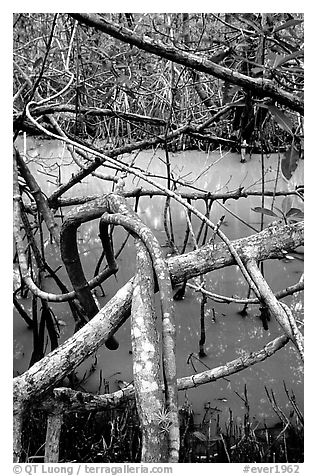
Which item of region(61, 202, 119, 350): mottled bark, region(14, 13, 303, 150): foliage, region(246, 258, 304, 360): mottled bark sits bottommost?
region(246, 258, 304, 360): mottled bark

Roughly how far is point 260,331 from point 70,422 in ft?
2.91

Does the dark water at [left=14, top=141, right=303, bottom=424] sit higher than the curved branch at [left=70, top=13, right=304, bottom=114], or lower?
lower

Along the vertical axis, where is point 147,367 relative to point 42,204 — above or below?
below

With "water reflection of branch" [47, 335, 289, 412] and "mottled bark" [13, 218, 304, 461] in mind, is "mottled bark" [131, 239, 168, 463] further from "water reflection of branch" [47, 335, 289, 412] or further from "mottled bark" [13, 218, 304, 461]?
"water reflection of branch" [47, 335, 289, 412]

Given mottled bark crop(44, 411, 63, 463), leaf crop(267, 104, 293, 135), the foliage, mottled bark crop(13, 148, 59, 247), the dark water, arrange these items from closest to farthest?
mottled bark crop(44, 411, 63, 463)
leaf crop(267, 104, 293, 135)
mottled bark crop(13, 148, 59, 247)
the foliage
the dark water

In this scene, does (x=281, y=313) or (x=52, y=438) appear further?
(x=52, y=438)

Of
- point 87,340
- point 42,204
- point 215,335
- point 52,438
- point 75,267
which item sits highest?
point 42,204

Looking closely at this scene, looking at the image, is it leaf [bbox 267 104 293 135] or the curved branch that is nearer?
the curved branch

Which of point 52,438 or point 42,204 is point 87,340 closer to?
point 52,438

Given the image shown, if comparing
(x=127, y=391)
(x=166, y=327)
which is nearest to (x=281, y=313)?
(x=166, y=327)

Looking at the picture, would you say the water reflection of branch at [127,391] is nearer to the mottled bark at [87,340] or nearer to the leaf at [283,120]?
the mottled bark at [87,340]

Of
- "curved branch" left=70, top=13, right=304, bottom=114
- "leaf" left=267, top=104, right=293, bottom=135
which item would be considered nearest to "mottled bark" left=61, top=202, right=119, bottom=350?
"curved branch" left=70, top=13, right=304, bottom=114

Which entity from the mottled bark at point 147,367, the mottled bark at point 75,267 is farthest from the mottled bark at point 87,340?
the mottled bark at point 75,267
